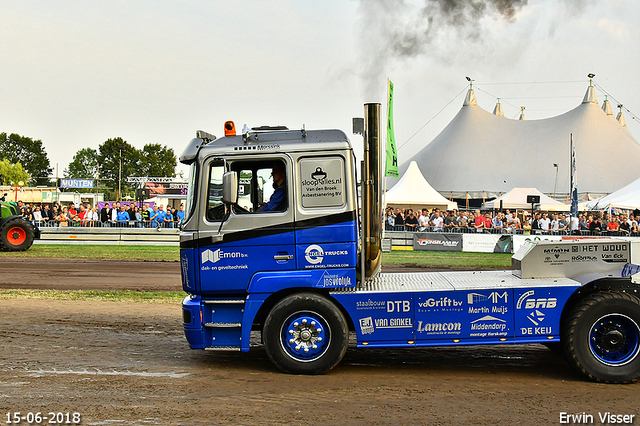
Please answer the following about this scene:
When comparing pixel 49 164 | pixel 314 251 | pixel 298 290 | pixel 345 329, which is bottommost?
pixel 345 329

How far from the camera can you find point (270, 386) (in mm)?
6051

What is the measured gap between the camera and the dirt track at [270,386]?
517 cm

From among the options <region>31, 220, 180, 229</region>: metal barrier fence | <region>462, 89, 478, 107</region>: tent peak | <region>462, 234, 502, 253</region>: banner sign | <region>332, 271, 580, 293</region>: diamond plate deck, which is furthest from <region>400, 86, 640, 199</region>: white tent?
<region>332, 271, 580, 293</region>: diamond plate deck

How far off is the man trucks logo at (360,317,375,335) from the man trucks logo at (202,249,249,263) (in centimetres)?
147

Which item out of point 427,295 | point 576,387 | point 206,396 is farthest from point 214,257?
point 576,387

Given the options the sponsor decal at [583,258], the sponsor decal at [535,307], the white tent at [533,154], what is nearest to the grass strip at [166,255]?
the sponsor decal at [583,258]

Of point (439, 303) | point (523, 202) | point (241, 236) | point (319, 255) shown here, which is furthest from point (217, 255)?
point (523, 202)

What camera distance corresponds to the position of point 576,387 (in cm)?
609

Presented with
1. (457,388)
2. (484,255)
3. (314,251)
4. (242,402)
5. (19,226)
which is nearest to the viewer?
(242,402)

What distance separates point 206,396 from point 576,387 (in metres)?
3.78

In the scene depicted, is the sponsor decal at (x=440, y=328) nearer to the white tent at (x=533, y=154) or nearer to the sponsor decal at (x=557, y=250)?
the sponsor decal at (x=557, y=250)

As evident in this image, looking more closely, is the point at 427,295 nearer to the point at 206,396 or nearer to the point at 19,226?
the point at 206,396

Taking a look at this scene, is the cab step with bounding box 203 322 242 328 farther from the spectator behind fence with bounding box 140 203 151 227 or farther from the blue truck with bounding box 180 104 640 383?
the spectator behind fence with bounding box 140 203 151 227

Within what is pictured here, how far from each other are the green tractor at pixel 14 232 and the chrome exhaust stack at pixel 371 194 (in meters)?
18.3
